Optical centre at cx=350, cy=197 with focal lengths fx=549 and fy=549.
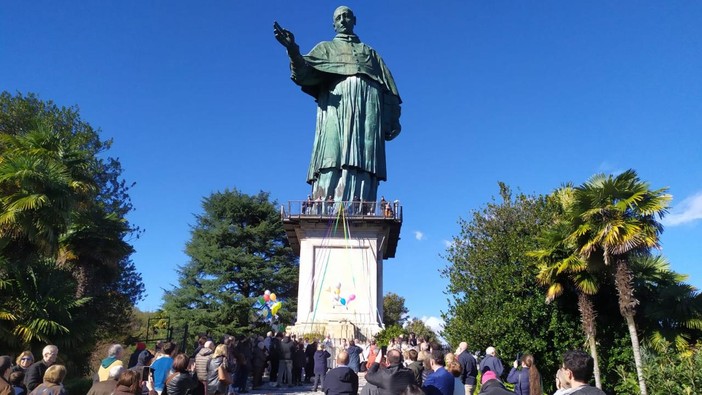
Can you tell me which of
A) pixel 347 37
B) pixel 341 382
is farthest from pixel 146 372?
pixel 347 37

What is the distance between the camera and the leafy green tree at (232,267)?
33.8 metres

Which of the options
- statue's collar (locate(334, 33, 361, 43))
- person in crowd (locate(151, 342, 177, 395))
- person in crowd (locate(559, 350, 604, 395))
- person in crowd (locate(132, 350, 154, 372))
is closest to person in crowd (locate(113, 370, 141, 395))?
person in crowd (locate(151, 342, 177, 395))

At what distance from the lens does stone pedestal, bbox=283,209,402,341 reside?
22406 millimetres

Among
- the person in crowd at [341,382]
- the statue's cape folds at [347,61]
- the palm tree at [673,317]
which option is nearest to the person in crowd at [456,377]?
the person in crowd at [341,382]

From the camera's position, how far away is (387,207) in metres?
23.5

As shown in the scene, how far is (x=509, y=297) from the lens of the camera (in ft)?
51.3

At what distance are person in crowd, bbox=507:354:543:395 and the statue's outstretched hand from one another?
60.6 ft

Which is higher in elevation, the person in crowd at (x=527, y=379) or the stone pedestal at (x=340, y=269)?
the stone pedestal at (x=340, y=269)

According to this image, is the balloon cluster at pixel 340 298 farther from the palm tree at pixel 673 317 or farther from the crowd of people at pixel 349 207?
the palm tree at pixel 673 317

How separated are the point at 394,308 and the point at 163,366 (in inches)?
1817

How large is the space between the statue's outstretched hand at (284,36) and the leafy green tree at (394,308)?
3173 cm

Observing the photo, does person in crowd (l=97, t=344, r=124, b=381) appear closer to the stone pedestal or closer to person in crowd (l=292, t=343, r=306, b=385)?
person in crowd (l=292, t=343, r=306, b=385)

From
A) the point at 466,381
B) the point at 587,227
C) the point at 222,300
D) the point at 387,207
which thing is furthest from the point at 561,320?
the point at 222,300

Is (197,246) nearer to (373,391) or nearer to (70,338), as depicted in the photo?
(70,338)
